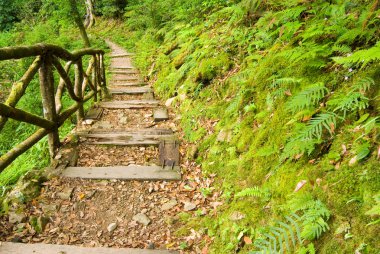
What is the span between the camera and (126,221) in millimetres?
3375

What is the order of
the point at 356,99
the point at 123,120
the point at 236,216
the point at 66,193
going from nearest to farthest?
the point at 356,99 → the point at 236,216 → the point at 66,193 → the point at 123,120

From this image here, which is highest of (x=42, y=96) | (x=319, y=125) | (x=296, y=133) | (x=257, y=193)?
(x=319, y=125)

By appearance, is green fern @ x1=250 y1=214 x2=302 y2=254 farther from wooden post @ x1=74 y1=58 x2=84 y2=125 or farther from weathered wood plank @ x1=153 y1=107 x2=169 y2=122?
wooden post @ x1=74 y1=58 x2=84 y2=125

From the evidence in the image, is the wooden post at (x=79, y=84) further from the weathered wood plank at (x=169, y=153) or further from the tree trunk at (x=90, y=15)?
the tree trunk at (x=90, y=15)

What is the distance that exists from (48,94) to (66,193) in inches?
57.4

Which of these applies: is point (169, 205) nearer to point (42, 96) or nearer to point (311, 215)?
point (311, 215)

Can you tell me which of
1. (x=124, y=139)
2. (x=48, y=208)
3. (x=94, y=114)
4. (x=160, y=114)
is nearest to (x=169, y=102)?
(x=160, y=114)

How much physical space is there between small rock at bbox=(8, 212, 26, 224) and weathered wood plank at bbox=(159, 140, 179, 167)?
72.8 inches

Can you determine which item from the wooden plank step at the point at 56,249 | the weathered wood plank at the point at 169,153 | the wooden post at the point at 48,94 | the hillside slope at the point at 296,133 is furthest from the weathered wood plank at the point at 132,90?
the wooden plank step at the point at 56,249

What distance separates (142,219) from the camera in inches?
133

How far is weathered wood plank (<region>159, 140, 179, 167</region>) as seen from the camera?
4.25 metres

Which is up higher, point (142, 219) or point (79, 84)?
point (79, 84)

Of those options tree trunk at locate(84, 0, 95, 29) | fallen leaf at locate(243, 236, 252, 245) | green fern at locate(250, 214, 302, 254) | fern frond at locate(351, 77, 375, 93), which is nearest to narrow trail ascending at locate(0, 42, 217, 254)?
fallen leaf at locate(243, 236, 252, 245)

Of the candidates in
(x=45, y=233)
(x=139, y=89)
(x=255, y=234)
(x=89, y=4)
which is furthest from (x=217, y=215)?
(x=89, y=4)
